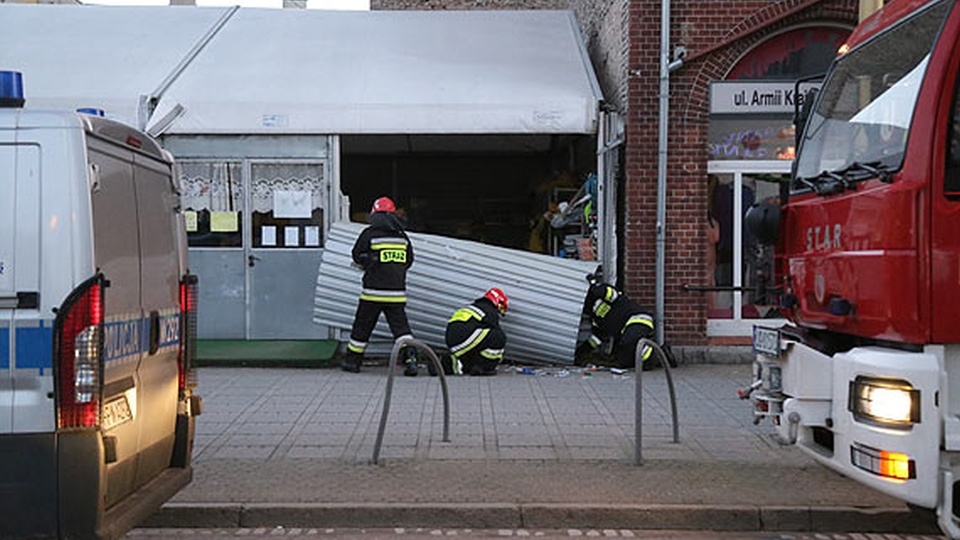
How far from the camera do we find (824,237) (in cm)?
491

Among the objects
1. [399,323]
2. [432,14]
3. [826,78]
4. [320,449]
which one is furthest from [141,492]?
[432,14]

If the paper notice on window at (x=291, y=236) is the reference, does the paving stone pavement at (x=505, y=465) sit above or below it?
below

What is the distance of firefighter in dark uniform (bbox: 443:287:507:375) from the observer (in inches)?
394

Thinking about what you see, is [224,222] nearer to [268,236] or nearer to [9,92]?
[268,236]

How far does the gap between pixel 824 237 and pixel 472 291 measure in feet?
20.5

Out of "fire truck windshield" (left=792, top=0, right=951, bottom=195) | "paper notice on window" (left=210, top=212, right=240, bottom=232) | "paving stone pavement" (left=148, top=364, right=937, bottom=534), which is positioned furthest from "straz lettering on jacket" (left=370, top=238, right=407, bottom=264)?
"fire truck windshield" (left=792, top=0, right=951, bottom=195)

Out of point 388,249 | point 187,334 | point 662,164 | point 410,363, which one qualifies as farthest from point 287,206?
point 187,334

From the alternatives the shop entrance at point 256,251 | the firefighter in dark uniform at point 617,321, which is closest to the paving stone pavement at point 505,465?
the firefighter in dark uniform at point 617,321

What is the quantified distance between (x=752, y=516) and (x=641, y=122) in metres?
6.31

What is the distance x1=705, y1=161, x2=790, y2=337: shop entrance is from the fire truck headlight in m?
6.85

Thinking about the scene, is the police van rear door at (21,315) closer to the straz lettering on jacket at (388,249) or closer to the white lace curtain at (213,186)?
the straz lettering on jacket at (388,249)

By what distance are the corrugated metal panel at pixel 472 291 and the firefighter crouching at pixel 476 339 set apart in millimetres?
494

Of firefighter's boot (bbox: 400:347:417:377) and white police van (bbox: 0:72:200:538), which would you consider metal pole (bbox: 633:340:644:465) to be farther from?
firefighter's boot (bbox: 400:347:417:377)

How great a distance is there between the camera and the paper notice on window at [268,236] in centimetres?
1184
